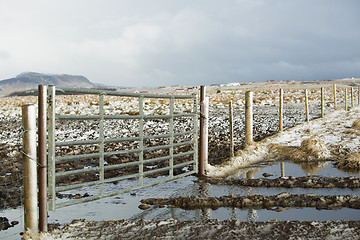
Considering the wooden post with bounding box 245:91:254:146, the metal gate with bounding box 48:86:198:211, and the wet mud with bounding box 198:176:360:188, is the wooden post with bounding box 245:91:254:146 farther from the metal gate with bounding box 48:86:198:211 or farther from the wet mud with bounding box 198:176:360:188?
the wet mud with bounding box 198:176:360:188

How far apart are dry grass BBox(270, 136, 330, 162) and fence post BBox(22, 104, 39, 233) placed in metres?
7.87

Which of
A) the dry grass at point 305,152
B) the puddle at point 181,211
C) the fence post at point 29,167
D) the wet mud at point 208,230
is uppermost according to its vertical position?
the fence post at point 29,167

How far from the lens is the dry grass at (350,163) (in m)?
9.13

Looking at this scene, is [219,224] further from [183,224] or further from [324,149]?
[324,149]

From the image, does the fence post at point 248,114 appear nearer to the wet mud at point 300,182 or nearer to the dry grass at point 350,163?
the dry grass at point 350,163

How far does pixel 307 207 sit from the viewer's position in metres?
6.04

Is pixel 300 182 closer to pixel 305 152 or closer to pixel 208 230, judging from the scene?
pixel 305 152

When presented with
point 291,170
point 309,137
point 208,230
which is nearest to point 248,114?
point 291,170

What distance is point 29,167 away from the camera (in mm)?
4949

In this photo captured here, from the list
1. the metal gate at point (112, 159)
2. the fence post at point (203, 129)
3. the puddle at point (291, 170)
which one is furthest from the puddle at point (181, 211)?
the fence post at point (203, 129)

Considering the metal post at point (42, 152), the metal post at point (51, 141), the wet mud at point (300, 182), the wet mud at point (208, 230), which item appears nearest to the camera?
the wet mud at point (208, 230)

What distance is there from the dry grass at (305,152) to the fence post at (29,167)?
787 cm

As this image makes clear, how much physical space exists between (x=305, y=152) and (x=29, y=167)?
8.36 metres

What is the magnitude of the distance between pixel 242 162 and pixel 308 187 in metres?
2.92
